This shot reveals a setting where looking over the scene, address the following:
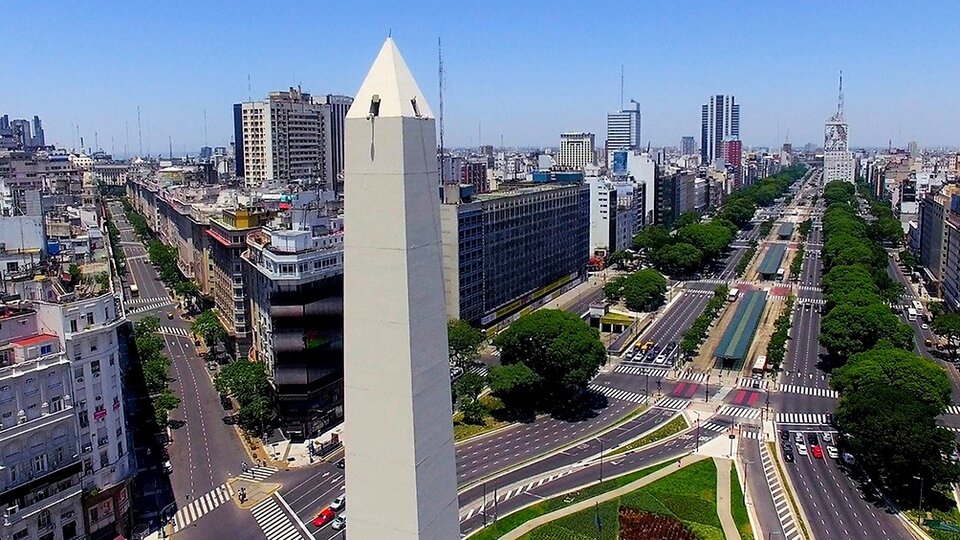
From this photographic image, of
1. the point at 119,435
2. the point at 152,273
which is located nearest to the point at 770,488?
the point at 119,435

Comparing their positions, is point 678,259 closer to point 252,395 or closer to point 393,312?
point 252,395

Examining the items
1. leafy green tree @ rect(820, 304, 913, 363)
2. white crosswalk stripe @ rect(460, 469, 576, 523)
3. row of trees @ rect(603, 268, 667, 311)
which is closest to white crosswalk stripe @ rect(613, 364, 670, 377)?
leafy green tree @ rect(820, 304, 913, 363)

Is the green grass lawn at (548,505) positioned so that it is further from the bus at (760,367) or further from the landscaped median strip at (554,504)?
the bus at (760,367)

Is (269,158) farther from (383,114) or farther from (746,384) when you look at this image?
(383,114)

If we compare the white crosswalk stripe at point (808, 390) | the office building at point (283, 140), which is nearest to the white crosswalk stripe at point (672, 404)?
the white crosswalk stripe at point (808, 390)

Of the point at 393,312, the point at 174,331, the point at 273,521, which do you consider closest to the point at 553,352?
the point at 273,521

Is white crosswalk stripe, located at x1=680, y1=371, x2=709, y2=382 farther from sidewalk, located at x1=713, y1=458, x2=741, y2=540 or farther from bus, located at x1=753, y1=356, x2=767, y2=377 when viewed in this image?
sidewalk, located at x1=713, y1=458, x2=741, y2=540

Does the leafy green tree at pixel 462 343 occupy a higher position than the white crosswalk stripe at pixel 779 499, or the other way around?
the leafy green tree at pixel 462 343
